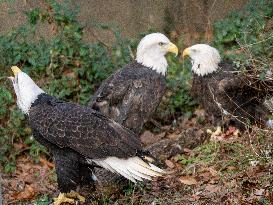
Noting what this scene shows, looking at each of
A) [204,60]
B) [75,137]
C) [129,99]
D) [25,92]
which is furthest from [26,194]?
[204,60]

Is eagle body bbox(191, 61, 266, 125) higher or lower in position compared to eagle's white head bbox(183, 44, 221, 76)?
lower

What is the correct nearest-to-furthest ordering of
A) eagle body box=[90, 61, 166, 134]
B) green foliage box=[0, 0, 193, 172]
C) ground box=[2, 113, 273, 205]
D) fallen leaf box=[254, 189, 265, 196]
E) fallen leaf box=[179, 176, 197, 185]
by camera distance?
fallen leaf box=[254, 189, 265, 196]
ground box=[2, 113, 273, 205]
fallen leaf box=[179, 176, 197, 185]
eagle body box=[90, 61, 166, 134]
green foliage box=[0, 0, 193, 172]

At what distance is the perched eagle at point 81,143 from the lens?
6.43 m

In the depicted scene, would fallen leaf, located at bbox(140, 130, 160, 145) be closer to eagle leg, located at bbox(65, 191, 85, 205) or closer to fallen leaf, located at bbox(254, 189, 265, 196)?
eagle leg, located at bbox(65, 191, 85, 205)

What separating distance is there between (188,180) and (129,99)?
1.68 metres

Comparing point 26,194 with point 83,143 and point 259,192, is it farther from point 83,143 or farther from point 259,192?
point 259,192

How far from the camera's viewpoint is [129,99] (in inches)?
334

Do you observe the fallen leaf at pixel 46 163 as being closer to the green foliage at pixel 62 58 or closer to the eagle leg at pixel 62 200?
the green foliage at pixel 62 58

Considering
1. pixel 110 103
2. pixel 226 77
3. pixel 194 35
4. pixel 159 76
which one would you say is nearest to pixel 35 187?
pixel 110 103

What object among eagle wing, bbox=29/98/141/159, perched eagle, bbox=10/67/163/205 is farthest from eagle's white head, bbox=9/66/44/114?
eagle wing, bbox=29/98/141/159

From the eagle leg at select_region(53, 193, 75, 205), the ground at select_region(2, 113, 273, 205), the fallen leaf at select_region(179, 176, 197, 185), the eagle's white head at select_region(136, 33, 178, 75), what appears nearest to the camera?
the ground at select_region(2, 113, 273, 205)

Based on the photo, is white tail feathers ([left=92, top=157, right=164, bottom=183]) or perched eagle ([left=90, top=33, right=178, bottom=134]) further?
perched eagle ([left=90, top=33, right=178, bottom=134])

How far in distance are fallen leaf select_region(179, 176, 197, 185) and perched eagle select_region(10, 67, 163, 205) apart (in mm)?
667

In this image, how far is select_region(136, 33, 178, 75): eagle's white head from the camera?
347 inches
